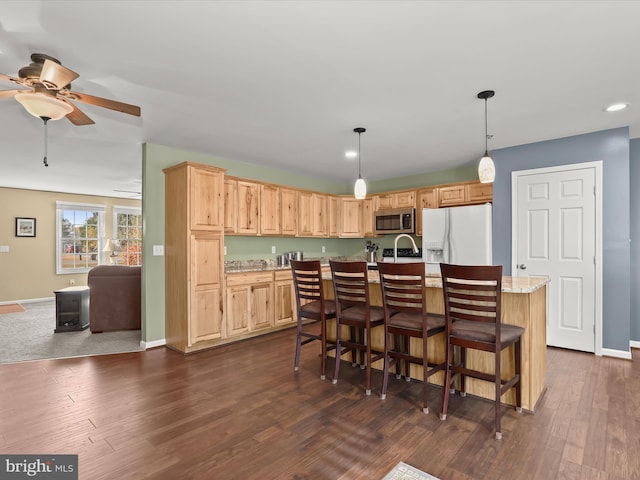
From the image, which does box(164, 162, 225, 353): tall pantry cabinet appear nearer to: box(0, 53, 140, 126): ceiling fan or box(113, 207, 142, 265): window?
box(0, 53, 140, 126): ceiling fan

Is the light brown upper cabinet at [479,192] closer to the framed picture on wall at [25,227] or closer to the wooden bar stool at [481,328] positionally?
the wooden bar stool at [481,328]

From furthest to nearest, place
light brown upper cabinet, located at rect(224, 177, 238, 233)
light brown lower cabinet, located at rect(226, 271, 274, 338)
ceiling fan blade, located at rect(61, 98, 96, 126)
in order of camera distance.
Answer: light brown upper cabinet, located at rect(224, 177, 238, 233), light brown lower cabinet, located at rect(226, 271, 274, 338), ceiling fan blade, located at rect(61, 98, 96, 126)

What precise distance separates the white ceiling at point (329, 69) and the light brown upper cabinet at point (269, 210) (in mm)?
923

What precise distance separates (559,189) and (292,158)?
353 cm

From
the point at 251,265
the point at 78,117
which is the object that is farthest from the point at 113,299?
the point at 78,117

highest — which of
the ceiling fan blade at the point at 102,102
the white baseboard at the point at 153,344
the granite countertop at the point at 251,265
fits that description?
the ceiling fan blade at the point at 102,102

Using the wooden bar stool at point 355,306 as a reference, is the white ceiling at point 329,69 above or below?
above

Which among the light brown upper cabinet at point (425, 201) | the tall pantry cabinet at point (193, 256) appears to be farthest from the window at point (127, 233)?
the light brown upper cabinet at point (425, 201)

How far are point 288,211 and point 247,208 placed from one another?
823mm

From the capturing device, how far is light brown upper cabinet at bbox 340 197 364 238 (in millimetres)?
6402

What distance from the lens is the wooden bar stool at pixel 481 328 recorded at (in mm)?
2166

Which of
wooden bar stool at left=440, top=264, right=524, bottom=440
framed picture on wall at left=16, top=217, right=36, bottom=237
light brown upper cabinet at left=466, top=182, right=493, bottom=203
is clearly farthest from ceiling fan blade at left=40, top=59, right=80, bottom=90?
Result: framed picture on wall at left=16, top=217, right=36, bottom=237

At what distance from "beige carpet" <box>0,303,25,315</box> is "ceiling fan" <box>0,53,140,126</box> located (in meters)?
6.09

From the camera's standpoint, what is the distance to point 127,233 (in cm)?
889
